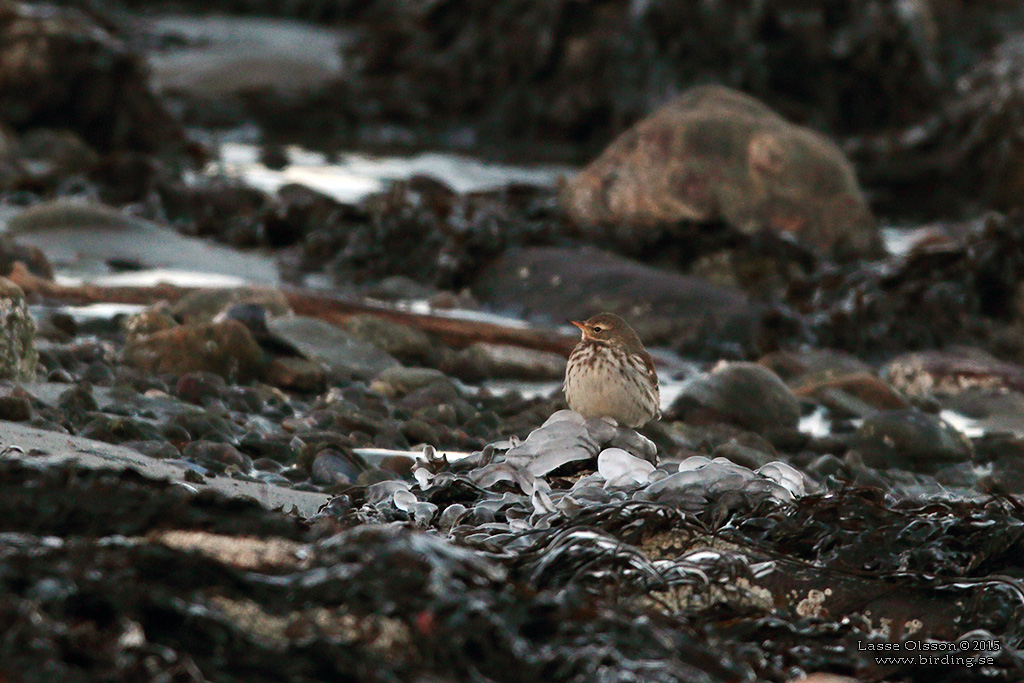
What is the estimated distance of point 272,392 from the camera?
5848 millimetres

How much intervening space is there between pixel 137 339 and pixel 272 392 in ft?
2.48

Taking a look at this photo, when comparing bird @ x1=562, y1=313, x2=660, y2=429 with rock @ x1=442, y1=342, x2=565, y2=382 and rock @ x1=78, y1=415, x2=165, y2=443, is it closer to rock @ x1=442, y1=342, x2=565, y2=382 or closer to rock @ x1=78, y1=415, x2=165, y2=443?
rock @ x1=78, y1=415, x2=165, y2=443

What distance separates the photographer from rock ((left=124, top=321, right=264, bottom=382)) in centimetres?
593

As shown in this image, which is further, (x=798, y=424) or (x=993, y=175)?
(x=993, y=175)

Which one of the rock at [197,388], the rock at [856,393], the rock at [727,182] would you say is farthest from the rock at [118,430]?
the rock at [727,182]

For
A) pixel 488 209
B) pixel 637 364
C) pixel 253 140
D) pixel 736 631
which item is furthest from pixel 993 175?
pixel 736 631

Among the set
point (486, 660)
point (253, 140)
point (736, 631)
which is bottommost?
point (253, 140)

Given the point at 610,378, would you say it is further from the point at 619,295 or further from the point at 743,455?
the point at 619,295

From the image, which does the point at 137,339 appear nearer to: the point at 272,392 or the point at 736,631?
the point at 272,392

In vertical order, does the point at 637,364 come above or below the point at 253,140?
above

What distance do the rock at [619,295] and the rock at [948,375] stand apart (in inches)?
43.2

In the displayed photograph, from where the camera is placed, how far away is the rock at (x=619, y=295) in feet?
28.1

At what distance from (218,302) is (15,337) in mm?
1947

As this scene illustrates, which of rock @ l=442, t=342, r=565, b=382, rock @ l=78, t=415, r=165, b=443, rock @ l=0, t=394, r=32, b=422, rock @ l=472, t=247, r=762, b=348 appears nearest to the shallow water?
rock @ l=472, t=247, r=762, b=348
